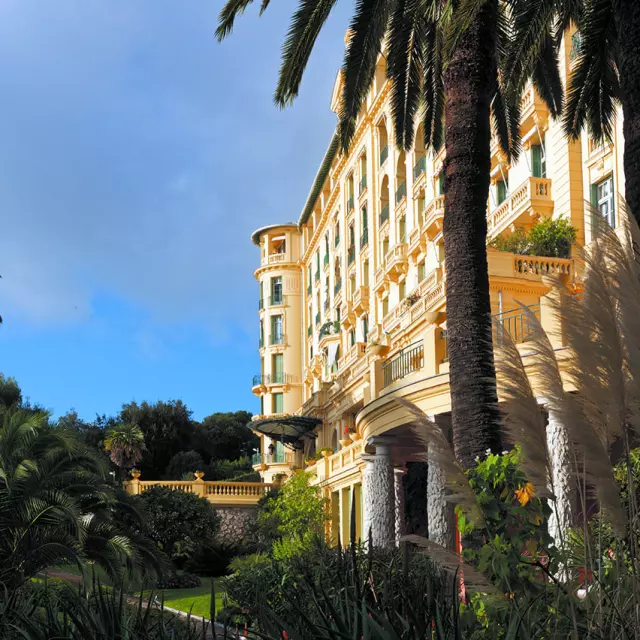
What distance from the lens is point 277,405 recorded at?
6169cm

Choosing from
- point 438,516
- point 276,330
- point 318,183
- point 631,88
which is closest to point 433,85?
point 631,88

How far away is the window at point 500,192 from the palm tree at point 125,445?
2710 centimetres

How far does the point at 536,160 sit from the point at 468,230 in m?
18.9

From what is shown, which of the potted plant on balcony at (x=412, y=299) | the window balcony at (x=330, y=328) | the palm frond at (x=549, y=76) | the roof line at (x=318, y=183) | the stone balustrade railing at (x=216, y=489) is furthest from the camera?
the roof line at (x=318, y=183)

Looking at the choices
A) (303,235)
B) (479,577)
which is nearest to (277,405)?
(303,235)

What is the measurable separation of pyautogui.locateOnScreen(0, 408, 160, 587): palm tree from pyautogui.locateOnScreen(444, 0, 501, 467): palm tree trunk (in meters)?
9.46

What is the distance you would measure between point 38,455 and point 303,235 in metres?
44.0

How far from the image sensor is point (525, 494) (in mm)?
7902

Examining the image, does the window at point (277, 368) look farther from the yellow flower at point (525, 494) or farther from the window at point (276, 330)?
the yellow flower at point (525, 494)

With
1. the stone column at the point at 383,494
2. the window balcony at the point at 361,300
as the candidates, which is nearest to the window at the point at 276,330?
the window balcony at the point at 361,300

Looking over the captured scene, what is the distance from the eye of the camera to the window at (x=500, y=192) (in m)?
31.9

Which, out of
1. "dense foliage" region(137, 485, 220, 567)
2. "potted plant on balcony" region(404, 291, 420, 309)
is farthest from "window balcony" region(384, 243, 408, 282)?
"dense foliage" region(137, 485, 220, 567)

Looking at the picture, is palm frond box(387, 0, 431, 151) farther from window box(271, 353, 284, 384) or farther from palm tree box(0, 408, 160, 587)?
window box(271, 353, 284, 384)

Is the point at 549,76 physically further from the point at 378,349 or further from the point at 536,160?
the point at 536,160
